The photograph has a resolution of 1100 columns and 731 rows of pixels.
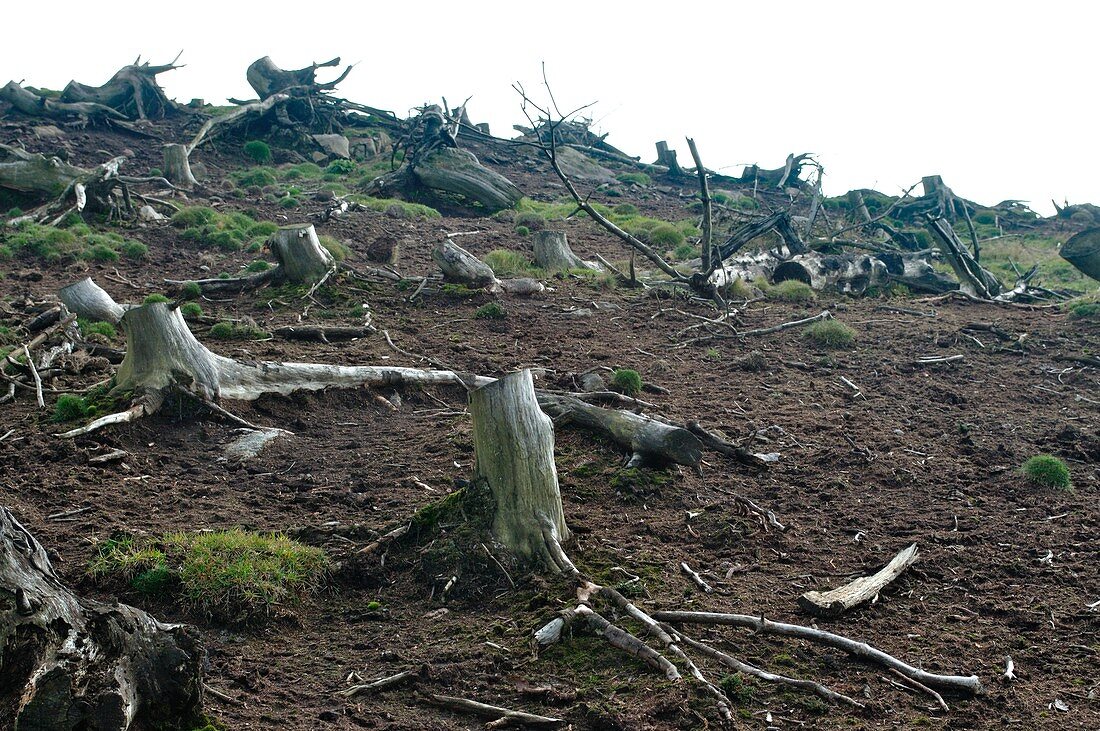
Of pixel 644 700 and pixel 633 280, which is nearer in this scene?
pixel 644 700

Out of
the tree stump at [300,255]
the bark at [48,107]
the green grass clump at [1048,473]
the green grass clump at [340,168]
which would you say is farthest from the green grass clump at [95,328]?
the bark at [48,107]

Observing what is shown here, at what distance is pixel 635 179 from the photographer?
25141 mm

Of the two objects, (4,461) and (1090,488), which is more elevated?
(4,461)

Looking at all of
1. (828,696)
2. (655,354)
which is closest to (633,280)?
(655,354)

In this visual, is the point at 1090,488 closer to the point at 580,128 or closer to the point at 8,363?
the point at 8,363

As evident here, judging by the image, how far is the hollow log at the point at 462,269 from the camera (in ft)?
34.5

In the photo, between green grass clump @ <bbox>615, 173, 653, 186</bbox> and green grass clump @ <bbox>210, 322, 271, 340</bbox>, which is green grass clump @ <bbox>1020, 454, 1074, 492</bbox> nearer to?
green grass clump @ <bbox>210, 322, 271, 340</bbox>

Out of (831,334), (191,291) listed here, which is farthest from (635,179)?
(191,291)

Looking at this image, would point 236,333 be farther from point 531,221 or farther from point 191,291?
point 531,221

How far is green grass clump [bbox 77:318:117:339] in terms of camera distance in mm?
8008

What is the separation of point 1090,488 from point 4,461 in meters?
6.53

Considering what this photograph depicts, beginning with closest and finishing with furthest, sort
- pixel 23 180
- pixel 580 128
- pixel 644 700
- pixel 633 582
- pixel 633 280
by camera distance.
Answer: pixel 644 700 < pixel 633 582 < pixel 633 280 < pixel 23 180 < pixel 580 128

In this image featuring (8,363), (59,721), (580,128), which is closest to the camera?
(59,721)

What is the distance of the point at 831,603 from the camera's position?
3867 millimetres
